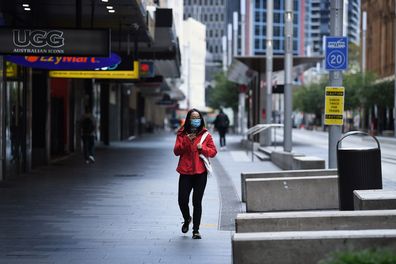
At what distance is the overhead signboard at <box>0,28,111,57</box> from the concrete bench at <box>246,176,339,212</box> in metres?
3.41

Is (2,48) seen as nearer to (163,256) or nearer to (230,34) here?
(163,256)

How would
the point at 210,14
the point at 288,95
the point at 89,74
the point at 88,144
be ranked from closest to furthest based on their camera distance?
the point at 89,74 → the point at 288,95 → the point at 88,144 → the point at 210,14

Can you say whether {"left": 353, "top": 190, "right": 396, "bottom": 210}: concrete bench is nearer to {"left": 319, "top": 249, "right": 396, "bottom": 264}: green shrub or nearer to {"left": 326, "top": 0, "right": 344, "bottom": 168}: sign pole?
{"left": 319, "top": 249, "right": 396, "bottom": 264}: green shrub

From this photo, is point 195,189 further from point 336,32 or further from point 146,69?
point 146,69

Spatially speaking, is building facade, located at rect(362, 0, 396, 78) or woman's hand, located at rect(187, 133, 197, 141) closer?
woman's hand, located at rect(187, 133, 197, 141)

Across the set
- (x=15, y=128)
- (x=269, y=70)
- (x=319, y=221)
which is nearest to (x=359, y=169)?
(x=319, y=221)

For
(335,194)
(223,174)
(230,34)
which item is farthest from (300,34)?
(335,194)

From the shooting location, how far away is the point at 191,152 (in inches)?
389

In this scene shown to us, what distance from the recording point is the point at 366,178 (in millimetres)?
9758

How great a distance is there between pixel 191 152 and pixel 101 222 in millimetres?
2055

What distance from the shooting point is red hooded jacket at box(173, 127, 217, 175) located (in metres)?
9.88

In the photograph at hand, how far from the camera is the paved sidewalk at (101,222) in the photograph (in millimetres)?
8625

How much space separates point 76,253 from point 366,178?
359cm

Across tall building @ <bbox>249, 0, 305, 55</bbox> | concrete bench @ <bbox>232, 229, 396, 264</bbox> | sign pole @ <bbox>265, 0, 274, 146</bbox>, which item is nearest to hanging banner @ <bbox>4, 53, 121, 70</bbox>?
concrete bench @ <bbox>232, 229, 396, 264</bbox>
